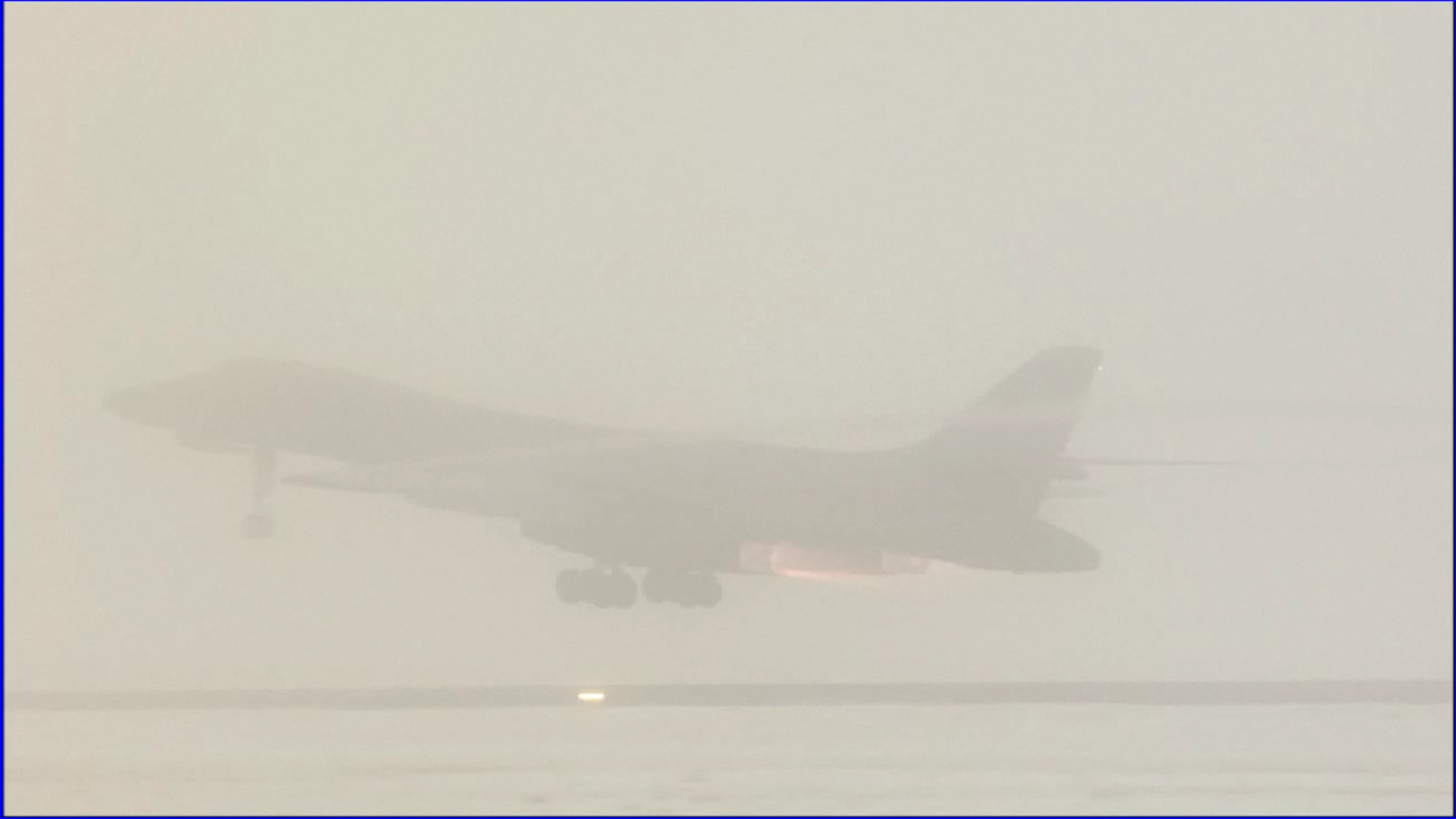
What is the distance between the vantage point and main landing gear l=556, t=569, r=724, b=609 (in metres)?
29.7

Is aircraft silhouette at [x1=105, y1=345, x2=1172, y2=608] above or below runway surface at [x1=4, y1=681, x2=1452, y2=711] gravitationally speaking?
above

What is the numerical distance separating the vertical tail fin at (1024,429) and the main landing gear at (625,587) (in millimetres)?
4485

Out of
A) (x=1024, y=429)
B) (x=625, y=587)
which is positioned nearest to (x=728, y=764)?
(x=625, y=587)

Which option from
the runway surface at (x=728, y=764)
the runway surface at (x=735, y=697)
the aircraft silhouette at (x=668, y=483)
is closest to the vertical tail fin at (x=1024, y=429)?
the aircraft silhouette at (x=668, y=483)

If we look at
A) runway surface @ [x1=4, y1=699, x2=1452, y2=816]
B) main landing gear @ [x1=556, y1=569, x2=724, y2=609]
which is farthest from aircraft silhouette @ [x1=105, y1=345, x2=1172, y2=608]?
runway surface @ [x1=4, y1=699, x2=1452, y2=816]

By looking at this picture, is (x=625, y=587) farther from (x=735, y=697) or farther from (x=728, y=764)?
(x=728, y=764)

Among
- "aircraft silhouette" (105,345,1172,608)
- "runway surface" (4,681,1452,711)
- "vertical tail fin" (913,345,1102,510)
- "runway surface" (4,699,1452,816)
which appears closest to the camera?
→ "runway surface" (4,699,1452,816)

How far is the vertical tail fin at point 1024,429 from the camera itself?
3069 centimetres

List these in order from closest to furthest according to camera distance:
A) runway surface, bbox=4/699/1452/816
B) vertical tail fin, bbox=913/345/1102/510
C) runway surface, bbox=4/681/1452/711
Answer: runway surface, bbox=4/699/1452/816, runway surface, bbox=4/681/1452/711, vertical tail fin, bbox=913/345/1102/510

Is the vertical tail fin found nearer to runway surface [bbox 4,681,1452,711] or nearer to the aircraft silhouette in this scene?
the aircraft silhouette

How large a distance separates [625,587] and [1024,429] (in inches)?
320

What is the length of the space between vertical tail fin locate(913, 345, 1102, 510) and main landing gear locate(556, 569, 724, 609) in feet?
14.7

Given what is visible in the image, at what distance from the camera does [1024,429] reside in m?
32.1

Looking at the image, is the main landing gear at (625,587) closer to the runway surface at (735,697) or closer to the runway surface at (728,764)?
the runway surface at (735,697)
